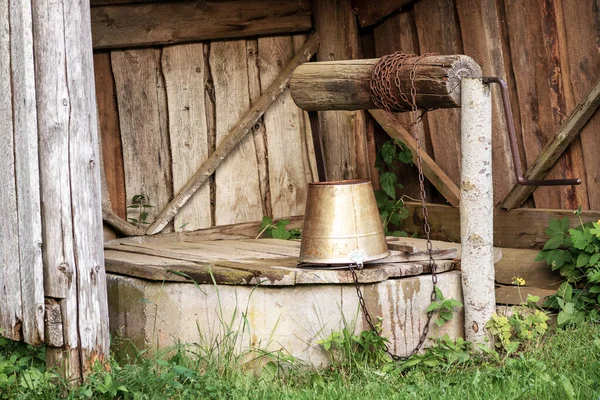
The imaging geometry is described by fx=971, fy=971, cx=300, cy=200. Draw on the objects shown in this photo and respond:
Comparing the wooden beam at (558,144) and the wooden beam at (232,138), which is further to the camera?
the wooden beam at (232,138)

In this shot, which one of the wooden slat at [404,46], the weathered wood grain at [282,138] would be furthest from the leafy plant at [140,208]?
the wooden slat at [404,46]

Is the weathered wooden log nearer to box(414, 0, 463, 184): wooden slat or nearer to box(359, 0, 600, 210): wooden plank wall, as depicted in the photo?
box(359, 0, 600, 210): wooden plank wall

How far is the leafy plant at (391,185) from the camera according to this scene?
7.29m

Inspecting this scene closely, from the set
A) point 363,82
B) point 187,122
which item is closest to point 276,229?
point 187,122

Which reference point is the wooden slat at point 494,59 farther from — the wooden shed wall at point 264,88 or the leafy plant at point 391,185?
the leafy plant at point 391,185

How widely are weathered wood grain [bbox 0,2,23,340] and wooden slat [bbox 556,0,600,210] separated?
339cm

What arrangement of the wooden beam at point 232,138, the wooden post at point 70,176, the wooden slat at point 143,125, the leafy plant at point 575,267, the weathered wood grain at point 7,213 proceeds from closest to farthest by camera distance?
1. the wooden post at point 70,176
2. the weathered wood grain at point 7,213
3. the leafy plant at point 575,267
4. the wooden slat at point 143,125
5. the wooden beam at point 232,138

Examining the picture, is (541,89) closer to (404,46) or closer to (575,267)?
(575,267)

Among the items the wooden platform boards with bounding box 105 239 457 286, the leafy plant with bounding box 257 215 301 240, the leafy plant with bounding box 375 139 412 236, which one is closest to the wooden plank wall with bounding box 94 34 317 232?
the leafy plant with bounding box 257 215 301 240

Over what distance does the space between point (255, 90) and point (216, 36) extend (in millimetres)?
514

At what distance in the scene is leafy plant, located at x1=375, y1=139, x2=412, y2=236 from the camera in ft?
23.9

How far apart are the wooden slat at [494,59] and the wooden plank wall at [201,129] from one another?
151cm

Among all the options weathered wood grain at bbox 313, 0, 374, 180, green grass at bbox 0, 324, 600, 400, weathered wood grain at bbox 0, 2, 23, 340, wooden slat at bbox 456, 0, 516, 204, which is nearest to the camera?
green grass at bbox 0, 324, 600, 400

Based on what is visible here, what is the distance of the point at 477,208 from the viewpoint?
203 inches
